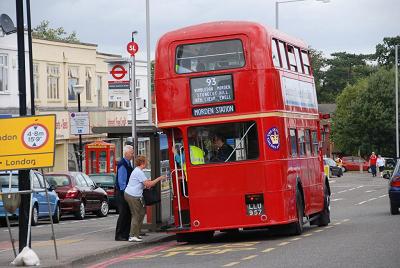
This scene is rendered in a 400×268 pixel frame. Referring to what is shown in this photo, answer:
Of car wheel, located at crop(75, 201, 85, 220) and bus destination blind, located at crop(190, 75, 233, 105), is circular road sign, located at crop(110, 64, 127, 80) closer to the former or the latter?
bus destination blind, located at crop(190, 75, 233, 105)

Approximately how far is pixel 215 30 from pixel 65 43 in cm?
3792

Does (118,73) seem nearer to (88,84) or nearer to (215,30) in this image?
(215,30)

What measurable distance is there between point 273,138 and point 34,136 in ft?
18.3

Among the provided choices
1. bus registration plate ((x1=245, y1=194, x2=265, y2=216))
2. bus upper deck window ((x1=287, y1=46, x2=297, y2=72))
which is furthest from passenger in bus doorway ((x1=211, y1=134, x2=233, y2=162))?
bus upper deck window ((x1=287, y1=46, x2=297, y2=72))

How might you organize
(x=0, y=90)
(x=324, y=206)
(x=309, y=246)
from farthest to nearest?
(x=0, y=90)
(x=324, y=206)
(x=309, y=246)

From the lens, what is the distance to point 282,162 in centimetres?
2178

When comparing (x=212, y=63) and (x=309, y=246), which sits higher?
(x=212, y=63)

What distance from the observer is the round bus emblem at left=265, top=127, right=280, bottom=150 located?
70.8 feet

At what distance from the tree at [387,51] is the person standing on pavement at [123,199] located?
379 feet

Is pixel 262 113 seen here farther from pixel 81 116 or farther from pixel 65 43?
pixel 65 43

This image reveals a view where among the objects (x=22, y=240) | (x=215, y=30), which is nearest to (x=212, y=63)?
(x=215, y=30)

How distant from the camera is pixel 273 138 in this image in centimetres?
2167

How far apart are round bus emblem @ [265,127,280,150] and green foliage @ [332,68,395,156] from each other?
244 ft

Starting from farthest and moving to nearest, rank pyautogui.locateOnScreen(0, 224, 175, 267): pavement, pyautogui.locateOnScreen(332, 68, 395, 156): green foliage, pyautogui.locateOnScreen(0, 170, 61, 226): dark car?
pyautogui.locateOnScreen(332, 68, 395, 156): green foliage, pyautogui.locateOnScreen(0, 170, 61, 226): dark car, pyautogui.locateOnScreen(0, 224, 175, 267): pavement
